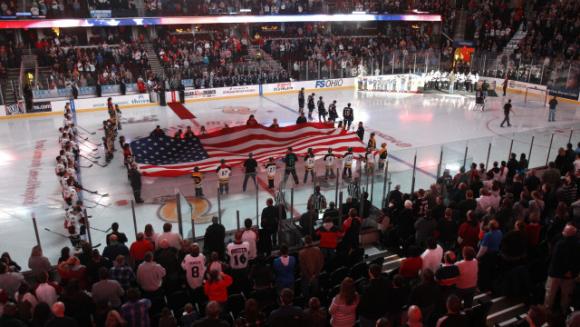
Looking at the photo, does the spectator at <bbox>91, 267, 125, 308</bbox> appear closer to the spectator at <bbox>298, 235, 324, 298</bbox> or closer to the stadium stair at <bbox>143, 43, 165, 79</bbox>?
the spectator at <bbox>298, 235, 324, 298</bbox>

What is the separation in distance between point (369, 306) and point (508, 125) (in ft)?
56.0

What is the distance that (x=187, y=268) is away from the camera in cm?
618

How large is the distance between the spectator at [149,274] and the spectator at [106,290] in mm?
398

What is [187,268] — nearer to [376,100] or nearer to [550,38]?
[376,100]

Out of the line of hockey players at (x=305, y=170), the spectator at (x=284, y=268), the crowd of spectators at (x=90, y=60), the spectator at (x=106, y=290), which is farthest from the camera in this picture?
the crowd of spectators at (x=90, y=60)

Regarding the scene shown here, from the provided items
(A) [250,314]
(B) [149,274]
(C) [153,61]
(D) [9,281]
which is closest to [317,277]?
(A) [250,314]

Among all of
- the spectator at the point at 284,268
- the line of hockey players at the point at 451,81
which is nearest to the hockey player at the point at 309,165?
the spectator at the point at 284,268

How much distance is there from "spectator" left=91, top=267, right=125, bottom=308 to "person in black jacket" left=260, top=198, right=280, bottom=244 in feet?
8.64

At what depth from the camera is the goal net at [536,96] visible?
81.7ft

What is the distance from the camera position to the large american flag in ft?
44.5

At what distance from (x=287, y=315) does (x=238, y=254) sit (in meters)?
1.99

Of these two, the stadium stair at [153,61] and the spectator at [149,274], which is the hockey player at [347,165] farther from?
the stadium stair at [153,61]

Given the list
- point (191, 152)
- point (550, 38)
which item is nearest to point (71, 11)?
point (191, 152)

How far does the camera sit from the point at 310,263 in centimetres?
621
